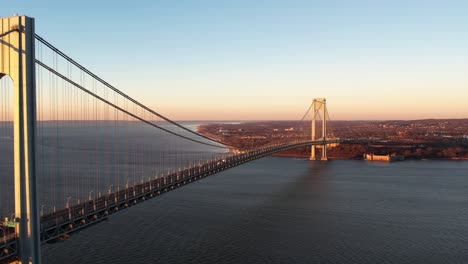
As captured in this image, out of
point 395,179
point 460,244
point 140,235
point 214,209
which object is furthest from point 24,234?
point 395,179

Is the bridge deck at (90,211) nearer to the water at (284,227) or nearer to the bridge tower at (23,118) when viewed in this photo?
the bridge tower at (23,118)

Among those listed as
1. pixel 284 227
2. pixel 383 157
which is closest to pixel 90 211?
pixel 284 227

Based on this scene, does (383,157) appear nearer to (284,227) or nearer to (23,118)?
(284,227)

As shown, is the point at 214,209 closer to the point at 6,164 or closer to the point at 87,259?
the point at 87,259

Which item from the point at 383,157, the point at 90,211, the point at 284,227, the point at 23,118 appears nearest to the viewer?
the point at 23,118

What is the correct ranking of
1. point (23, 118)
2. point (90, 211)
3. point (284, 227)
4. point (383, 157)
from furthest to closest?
point (383, 157) < point (284, 227) < point (90, 211) < point (23, 118)

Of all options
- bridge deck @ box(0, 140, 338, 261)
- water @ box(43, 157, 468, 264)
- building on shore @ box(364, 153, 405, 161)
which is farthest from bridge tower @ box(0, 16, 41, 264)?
building on shore @ box(364, 153, 405, 161)
